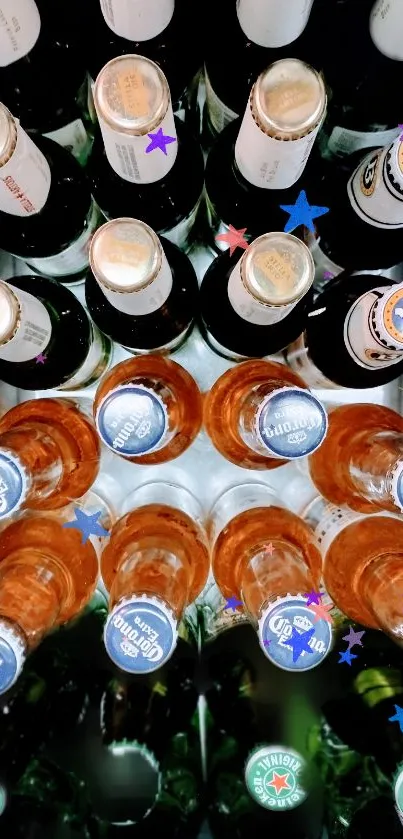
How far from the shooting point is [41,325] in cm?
64

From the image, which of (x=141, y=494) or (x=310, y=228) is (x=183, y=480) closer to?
(x=141, y=494)

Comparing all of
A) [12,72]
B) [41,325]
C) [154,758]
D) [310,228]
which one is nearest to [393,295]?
[310,228]

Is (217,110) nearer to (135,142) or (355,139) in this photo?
(355,139)

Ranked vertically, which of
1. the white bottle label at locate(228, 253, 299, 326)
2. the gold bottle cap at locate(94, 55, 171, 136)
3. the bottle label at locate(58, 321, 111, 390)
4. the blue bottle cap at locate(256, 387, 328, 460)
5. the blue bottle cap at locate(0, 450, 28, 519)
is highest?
the gold bottle cap at locate(94, 55, 171, 136)

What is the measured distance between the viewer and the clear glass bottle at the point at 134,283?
1.81 feet

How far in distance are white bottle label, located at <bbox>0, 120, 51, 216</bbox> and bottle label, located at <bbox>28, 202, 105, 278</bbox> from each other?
0.10 m

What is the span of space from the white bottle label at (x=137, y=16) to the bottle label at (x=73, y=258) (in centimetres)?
21

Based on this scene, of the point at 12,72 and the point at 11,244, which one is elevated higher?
the point at 12,72

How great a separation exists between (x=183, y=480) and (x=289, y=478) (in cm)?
14

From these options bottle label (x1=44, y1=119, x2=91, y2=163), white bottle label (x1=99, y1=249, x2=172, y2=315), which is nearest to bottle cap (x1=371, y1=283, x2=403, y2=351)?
white bottle label (x1=99, y1=249, x2=172, y2=315)

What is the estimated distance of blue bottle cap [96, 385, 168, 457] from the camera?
578 mm

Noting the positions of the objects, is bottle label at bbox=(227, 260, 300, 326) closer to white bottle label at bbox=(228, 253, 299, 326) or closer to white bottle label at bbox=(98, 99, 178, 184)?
white bottle label at bbox=(228, 253, 299, 326)

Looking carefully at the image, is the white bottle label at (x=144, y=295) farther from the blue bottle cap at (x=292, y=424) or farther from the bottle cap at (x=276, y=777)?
the bottle cap at (x=276, y=777)

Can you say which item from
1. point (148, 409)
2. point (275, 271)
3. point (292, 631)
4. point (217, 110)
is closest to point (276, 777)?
point (292, 631)
